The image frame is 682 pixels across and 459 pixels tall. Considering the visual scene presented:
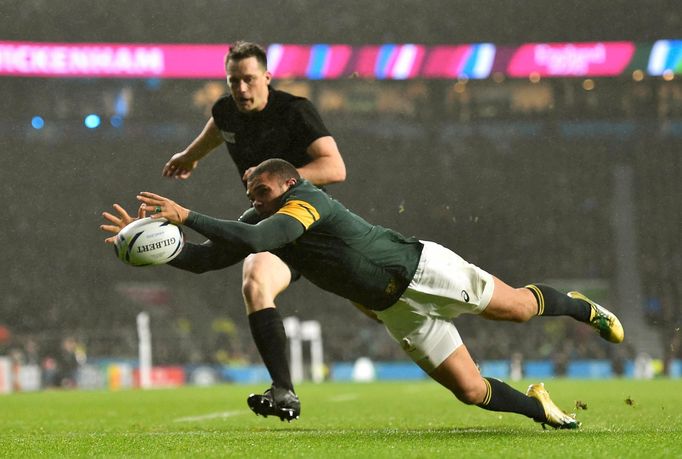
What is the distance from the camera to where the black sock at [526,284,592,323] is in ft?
16.9

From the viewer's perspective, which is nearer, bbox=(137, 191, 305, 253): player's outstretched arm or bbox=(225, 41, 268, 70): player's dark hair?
bbox=(137, 191, 305, 253): player's outstretched arm

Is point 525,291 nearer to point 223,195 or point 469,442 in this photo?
point 469,442

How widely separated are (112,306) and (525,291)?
2646cm

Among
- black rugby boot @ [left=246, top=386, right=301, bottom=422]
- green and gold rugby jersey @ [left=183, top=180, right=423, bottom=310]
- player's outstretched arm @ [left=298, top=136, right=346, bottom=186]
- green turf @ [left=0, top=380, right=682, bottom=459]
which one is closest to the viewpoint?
green turf @ [left=0, top=380, right=682, bottom=459]

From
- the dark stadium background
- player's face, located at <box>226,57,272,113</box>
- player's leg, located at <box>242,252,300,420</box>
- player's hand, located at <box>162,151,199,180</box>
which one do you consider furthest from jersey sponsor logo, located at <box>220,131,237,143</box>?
the dark stadium background

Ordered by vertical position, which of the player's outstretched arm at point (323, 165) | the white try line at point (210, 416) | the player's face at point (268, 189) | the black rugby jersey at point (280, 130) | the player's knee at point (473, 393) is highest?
the black rugby jersey at point (280, 130)

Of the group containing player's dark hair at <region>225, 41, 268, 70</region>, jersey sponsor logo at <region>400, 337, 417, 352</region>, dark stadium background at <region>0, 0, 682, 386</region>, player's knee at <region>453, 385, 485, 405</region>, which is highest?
dark stadium background at <region>0, 0, 682, 386</region>

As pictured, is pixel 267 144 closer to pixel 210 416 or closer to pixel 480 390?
pixel 480 390

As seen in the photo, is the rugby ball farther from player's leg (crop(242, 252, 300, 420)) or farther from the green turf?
player's leg (crop(242, 252, 300, 420))

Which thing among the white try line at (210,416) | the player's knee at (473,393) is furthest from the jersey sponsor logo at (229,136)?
the white try line at (210,416)

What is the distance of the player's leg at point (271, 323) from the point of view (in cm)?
508

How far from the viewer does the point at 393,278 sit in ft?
15.3

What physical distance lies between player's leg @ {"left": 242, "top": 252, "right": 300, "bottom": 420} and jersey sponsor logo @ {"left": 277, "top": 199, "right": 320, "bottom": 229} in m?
1.13

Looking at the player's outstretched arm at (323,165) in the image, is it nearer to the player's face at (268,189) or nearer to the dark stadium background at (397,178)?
the player's face at (268,189)
